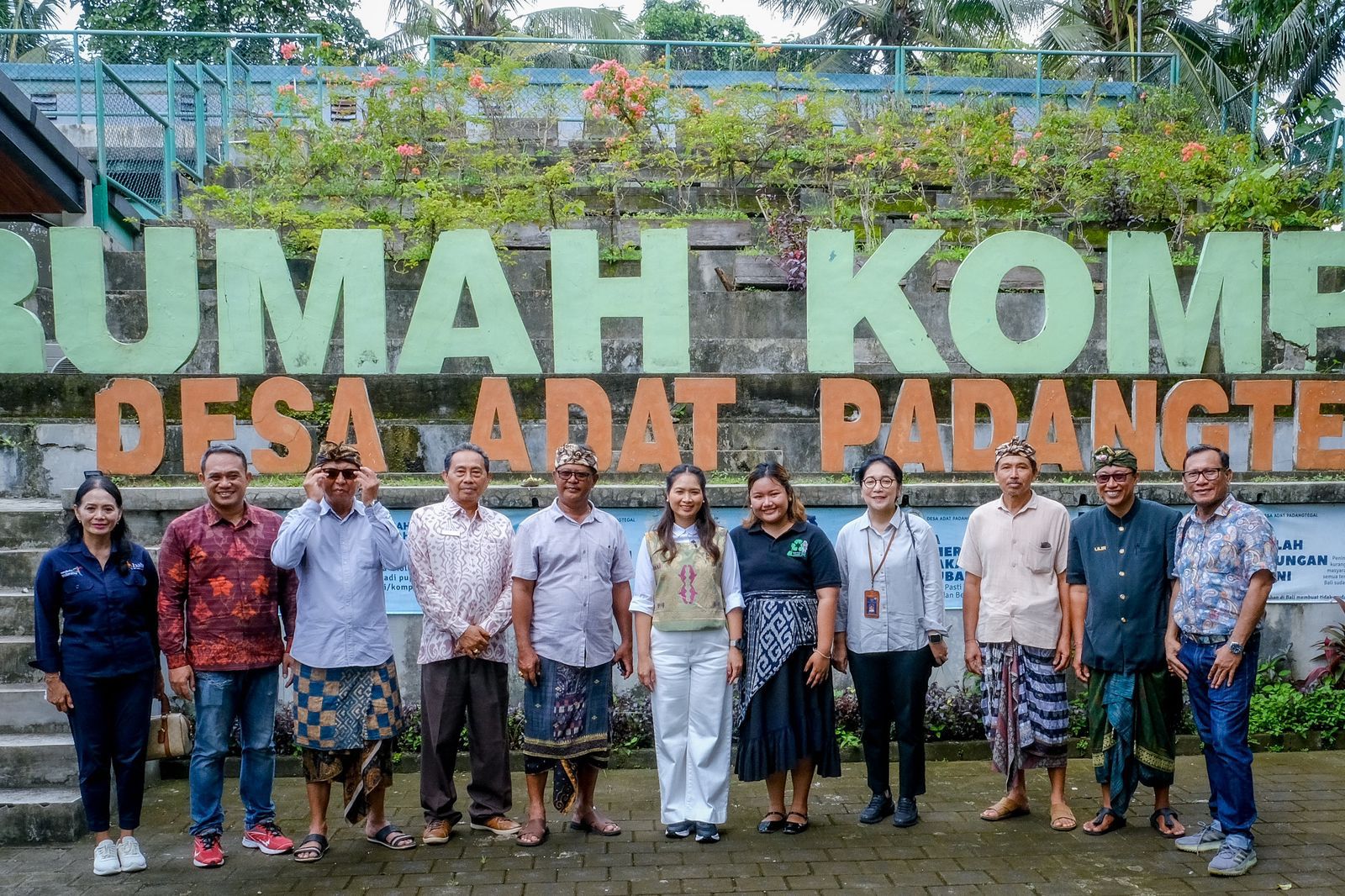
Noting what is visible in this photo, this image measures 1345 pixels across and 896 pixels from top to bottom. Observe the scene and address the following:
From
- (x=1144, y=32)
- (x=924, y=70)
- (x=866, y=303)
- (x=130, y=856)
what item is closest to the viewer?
(x=130, y=856)

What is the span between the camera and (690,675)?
16.6 feet

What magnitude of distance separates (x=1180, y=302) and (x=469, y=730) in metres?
5.64

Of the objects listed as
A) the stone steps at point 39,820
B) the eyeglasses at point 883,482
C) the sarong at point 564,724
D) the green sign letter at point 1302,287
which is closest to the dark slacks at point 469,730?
the sarong at point 564,724

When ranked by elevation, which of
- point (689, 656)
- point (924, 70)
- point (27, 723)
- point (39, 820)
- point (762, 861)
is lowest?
point (762, 861)

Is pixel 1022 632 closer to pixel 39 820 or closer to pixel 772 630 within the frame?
pixel 772 630

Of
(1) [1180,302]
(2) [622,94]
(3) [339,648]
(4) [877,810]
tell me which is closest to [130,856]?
(3) [339,648]

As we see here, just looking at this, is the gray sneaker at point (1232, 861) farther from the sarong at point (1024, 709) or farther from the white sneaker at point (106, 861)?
the white sneaker at point (106, 861)

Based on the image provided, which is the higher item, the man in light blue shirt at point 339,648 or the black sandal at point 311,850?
the man in light blue shirt at point 339,648

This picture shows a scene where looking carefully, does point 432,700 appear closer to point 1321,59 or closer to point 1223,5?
point 1321,59

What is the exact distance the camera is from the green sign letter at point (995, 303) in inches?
301

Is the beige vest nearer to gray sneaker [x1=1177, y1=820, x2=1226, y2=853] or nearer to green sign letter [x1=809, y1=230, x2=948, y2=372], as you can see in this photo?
gray sneaker [x1=1177, y1=820, x2=1226, y2=853]

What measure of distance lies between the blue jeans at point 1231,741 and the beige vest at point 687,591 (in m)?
2.12

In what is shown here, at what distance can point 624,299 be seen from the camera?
7586 mm

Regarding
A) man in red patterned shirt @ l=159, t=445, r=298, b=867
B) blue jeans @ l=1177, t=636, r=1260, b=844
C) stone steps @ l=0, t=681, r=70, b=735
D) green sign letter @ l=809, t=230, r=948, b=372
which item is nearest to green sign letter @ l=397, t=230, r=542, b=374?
green sign letter @ l=809, t=230, r=948, b=372
